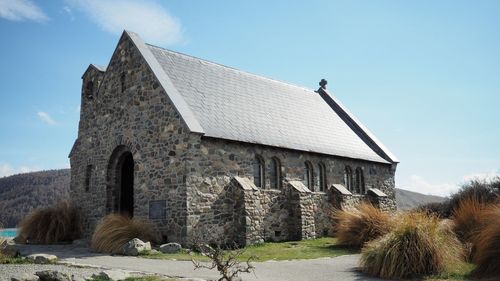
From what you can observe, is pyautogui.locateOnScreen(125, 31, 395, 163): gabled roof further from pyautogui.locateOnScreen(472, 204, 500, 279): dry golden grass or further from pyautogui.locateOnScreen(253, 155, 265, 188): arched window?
pyautogui.locateOnScreen(472, 204, 500, 279): dry golden grass

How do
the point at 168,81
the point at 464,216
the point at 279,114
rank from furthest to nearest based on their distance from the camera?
1. the point at 279,114
2. the point at 168,81
3. the point at 464,216

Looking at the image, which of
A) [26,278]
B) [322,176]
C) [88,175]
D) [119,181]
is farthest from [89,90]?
[26,278]

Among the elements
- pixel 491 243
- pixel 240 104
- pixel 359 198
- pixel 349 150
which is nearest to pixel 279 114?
pixel 240 104

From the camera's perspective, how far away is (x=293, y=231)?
62.0 feet

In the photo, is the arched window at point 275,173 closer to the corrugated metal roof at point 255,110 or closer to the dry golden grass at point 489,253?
the corrugated metal roof at point 255,110

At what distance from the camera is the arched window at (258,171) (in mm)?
18578

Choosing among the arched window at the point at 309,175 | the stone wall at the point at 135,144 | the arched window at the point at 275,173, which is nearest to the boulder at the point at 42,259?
the stone wall at the point at 135,144

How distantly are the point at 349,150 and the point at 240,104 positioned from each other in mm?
7050

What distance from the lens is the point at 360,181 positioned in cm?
2402

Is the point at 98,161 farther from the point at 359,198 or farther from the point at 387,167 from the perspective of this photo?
the point at 387,167

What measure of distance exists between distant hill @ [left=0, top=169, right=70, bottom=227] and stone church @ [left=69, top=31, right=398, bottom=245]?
30.8m

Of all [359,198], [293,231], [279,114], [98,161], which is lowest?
[293,231]

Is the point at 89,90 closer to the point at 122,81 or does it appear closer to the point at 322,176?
the point at 122,81

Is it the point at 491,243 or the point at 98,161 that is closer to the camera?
the point at 491,243
